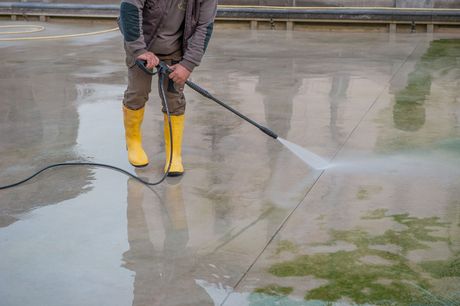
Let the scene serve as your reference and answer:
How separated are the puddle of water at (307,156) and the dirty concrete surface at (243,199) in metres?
0.08

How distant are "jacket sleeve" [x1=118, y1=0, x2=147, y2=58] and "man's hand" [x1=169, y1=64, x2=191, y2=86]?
0.24 meters

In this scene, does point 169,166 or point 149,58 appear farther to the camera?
point 169,166

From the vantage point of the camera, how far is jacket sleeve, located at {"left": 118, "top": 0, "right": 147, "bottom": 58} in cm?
484

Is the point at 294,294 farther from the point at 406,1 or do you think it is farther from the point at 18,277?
the point at 406,1

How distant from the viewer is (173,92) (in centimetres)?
532

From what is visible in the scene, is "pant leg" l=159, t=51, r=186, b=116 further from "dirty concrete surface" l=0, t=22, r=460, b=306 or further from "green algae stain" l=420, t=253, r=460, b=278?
"green algae stain" l=420, t=253, r=460, b=278

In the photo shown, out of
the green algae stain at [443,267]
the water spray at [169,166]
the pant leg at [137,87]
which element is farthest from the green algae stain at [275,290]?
the pant leg at [137,87]

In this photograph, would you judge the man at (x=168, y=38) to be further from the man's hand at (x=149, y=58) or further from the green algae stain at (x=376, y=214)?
the green algae stain at (x=376, y=214)

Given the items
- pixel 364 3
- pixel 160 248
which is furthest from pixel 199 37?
pixel 364 3

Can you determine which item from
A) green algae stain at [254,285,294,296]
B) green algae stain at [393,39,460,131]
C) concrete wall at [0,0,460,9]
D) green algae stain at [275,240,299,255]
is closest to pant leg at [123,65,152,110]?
green algae stain at [275,240,299,255]

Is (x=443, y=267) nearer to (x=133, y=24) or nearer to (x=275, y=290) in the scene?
(x=275, y=290)

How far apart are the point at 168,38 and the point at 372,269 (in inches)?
87.2

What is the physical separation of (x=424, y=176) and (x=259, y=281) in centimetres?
210

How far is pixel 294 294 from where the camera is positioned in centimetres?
352
